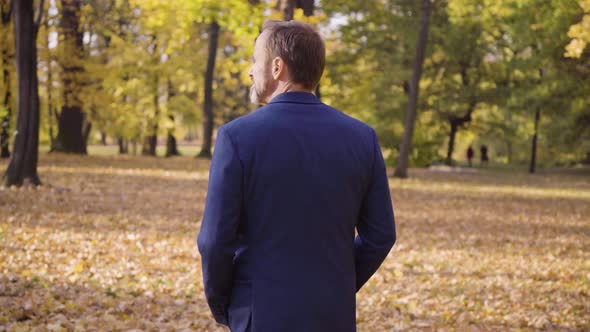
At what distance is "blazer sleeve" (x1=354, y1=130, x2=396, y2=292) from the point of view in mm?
2523

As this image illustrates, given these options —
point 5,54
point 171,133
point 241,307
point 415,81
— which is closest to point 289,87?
point 241,307

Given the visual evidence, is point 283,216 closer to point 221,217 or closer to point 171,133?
point 221,217

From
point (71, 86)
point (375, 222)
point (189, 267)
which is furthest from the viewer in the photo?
point (71, 86)

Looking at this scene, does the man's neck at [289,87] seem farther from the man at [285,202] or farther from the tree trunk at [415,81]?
the tree trunk at [415,81]

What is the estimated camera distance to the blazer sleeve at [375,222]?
2523mm

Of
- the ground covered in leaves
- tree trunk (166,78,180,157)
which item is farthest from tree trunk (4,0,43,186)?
tree trunk (166,78,180,157)

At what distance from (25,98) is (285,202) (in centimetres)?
1243

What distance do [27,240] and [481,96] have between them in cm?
2837

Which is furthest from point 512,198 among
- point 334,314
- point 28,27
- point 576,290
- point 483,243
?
point 334,314

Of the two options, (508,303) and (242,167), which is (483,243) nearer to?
(508,303)

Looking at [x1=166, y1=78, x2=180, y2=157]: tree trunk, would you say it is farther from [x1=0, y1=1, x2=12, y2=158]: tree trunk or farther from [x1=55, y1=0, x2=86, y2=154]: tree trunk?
[x1=0, y1=1, x2=12, y2=158]: tree trunk

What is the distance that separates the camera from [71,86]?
78.9 feet

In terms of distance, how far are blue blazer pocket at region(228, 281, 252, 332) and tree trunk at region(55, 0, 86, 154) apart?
62.5ft

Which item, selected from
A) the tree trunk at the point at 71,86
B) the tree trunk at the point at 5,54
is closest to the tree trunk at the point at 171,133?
the tree trunk at the point at 71,86
